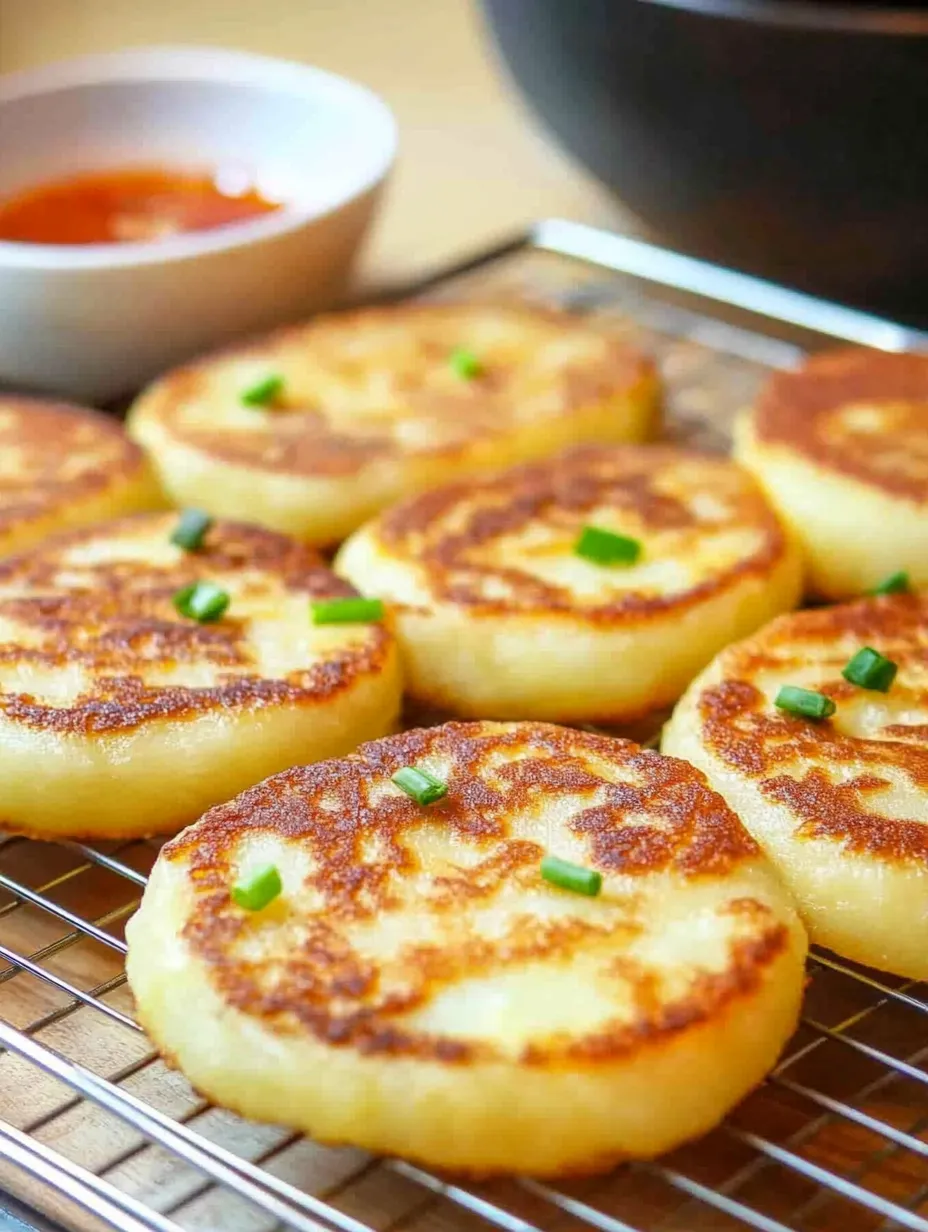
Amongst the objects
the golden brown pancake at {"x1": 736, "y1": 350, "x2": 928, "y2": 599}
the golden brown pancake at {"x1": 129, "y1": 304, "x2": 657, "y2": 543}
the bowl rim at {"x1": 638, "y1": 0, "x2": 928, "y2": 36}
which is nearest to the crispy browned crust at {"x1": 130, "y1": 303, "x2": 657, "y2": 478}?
the golden brown pancake at {"x1": 129, "y1": 304, "x2": 657, "y2": 543}

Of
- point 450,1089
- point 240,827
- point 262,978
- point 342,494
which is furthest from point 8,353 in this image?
point 450,1089

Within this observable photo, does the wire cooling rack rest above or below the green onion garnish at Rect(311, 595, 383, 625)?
below

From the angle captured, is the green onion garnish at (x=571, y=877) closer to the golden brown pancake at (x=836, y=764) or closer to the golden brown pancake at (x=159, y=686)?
the golden brown pancake at (x=836, y=764)

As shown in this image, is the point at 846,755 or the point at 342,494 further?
the point at 342,494

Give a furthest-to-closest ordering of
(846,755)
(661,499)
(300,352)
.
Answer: (300,352) → (661,499) → (846,755)

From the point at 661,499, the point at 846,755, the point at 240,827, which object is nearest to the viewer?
the point at 240,827

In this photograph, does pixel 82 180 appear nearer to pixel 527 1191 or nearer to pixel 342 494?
pixel 342 494

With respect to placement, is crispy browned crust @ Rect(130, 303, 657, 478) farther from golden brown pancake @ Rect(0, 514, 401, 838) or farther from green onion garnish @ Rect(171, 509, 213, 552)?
golden brown pancake @ Rect(0, 514, 401, 838)
